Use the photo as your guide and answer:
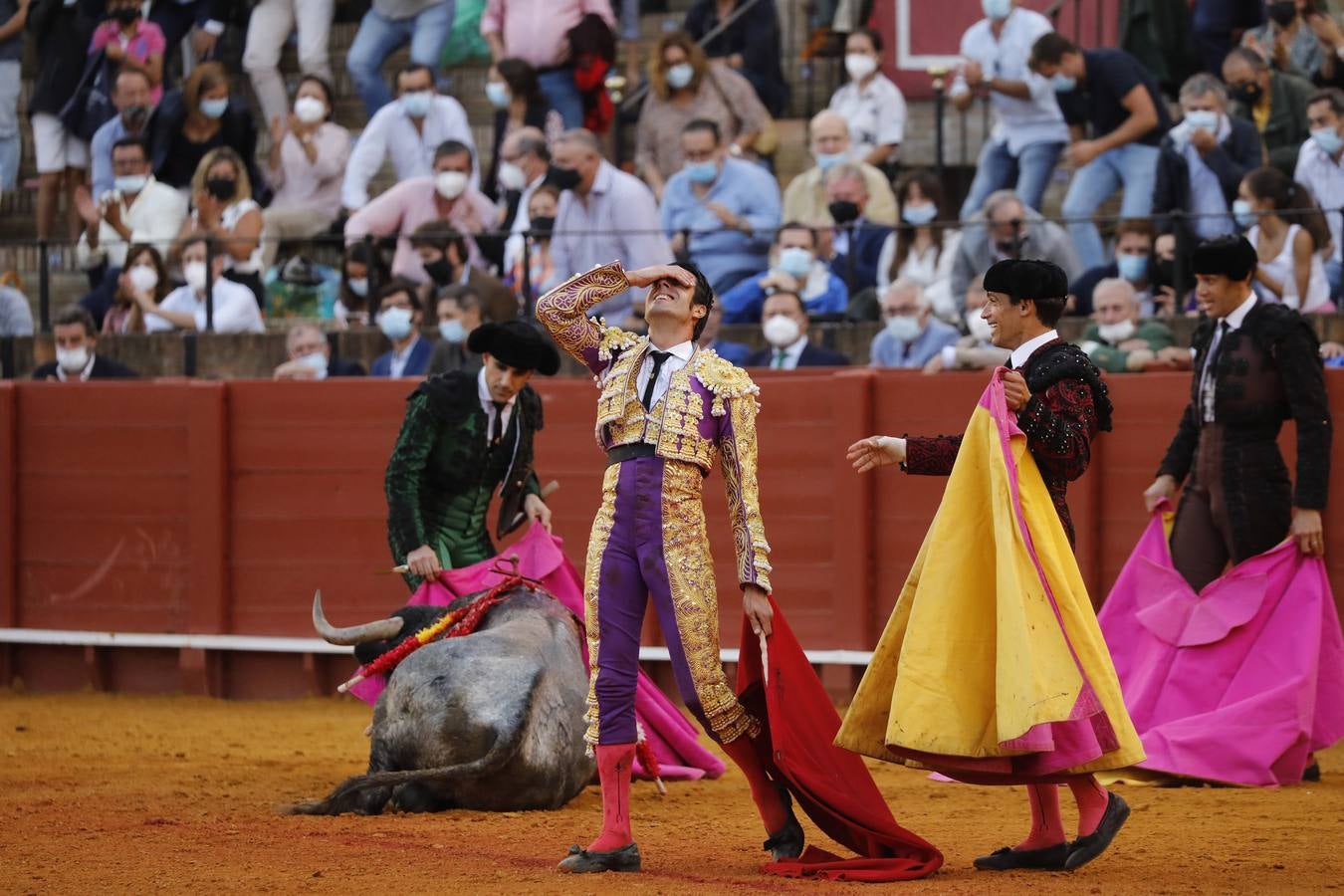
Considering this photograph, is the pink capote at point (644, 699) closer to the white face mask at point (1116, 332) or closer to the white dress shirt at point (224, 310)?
the white face mask at point (1116, 332)

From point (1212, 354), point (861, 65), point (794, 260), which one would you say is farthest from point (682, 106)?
point (1212, 354)

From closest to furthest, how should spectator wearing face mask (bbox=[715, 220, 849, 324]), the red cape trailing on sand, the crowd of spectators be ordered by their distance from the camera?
the red cape trailing on sand < the crowd of spectators < spectator wearing face mask (bbox=[715, 220, 849, 324])

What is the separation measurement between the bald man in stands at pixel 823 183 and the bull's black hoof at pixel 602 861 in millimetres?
5754

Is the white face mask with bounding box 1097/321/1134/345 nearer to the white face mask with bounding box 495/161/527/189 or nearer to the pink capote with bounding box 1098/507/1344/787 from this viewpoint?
the pink capote with bounding box 1098/507/1344/787

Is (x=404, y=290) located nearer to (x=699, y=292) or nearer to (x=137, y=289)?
(x=137, y=289)

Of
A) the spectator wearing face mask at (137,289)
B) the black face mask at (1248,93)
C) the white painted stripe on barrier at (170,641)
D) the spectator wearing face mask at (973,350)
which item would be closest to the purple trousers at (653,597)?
the spectator wearing face mask at (973,350)

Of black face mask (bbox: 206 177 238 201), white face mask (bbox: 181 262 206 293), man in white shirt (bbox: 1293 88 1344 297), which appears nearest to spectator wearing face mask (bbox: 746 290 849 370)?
man in white shirt (bbox: 1293 88 1344 297)

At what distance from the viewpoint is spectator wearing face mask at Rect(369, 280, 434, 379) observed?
31.8 ft

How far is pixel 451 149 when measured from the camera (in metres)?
10.8

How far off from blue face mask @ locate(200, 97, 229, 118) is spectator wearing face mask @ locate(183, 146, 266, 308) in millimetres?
477

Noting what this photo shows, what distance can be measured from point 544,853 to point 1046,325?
5.55ft

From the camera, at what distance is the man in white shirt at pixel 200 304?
34.9 ft

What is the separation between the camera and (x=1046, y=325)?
4.73 m

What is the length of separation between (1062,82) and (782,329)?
2.04m
